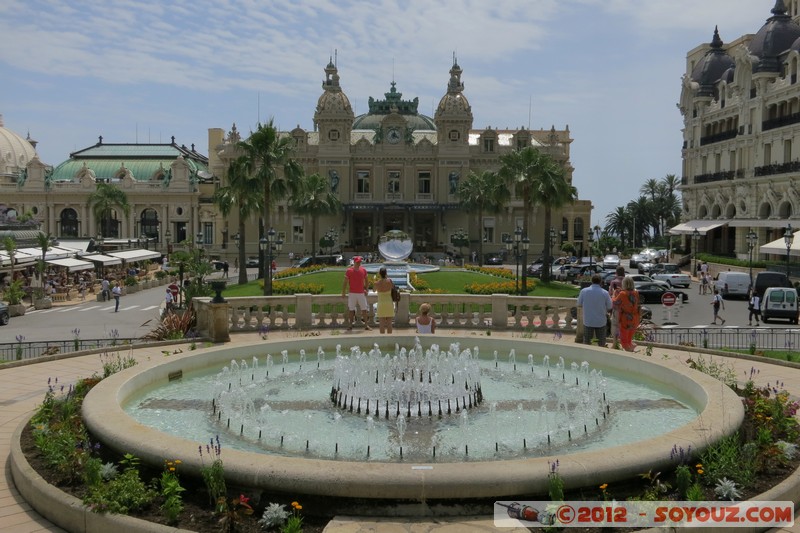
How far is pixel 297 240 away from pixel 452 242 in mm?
18838

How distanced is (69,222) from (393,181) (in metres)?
44.6

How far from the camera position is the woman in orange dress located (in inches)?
618

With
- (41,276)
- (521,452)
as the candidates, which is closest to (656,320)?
(521,452)

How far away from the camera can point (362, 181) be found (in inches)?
3469

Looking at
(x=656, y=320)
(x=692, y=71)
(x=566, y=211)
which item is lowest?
(x=656, y=320)

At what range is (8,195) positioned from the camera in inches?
3735

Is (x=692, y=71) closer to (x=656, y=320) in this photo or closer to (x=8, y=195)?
(x=656, y=320)

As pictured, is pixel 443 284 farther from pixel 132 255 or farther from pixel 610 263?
pixel 132 255

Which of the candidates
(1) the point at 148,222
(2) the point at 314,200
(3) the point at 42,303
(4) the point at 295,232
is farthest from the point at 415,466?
(1) the point at 148,222

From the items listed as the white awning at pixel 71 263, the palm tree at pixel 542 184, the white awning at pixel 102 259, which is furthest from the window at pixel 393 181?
the white awning at pixel 71 263

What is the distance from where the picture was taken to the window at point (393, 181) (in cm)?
8762

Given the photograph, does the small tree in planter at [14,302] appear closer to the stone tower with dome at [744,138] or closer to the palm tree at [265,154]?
the palm tree at [265,154]

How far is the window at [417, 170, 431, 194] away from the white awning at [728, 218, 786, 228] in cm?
3612

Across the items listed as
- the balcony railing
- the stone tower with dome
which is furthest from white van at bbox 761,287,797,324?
the balcony railing
